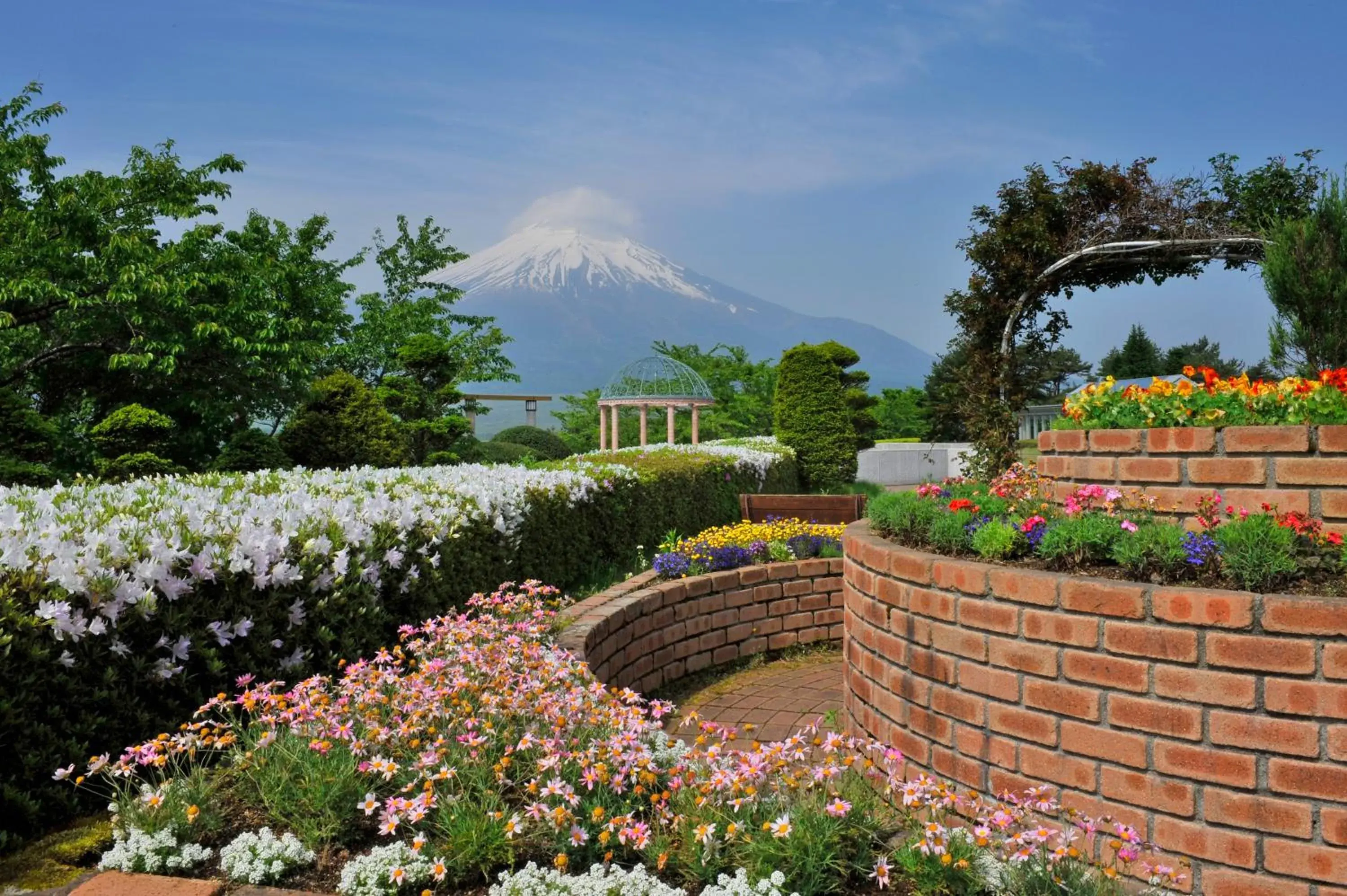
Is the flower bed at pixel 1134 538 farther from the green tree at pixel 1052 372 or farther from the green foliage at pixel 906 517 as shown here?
the green tree at pixel 1052 372

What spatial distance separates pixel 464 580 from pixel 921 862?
9.71 ft

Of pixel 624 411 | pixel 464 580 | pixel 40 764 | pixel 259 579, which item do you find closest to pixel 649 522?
pixel 464 580

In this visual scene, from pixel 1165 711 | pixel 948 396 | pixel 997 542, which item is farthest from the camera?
pixel 948 396

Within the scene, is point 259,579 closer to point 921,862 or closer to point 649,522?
point 921,862

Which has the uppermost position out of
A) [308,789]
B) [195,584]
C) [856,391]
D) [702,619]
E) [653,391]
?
[856,391]

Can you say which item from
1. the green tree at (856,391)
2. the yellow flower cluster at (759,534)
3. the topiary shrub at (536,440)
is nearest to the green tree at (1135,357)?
the green tree at (856,391)

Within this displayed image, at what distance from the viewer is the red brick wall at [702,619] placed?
4.86 meters

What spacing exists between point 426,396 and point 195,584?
49.3ft

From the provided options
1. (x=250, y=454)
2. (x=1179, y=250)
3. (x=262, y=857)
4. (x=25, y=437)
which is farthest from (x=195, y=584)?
(x=1179, y=250)

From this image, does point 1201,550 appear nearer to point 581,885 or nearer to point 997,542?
point 997,542

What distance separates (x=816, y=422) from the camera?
62.2 feet

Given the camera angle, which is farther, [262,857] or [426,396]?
[426,396]

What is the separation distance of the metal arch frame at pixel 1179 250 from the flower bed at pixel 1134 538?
24.7ft

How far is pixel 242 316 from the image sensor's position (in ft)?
38.8
